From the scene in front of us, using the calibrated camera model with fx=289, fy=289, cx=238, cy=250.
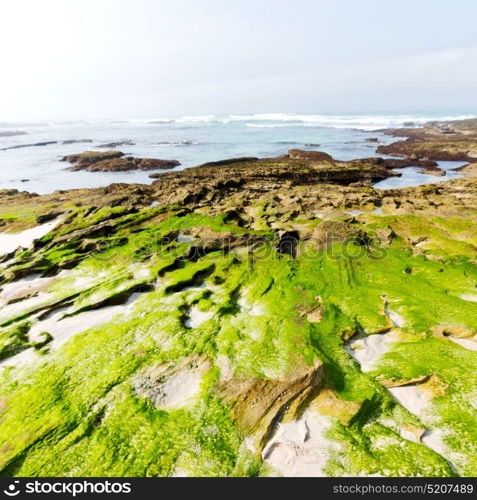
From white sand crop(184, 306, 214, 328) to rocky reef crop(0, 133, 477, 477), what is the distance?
0.20ft

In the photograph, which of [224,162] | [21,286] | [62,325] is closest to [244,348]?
[62,325]

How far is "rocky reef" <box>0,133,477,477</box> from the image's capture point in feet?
18.6

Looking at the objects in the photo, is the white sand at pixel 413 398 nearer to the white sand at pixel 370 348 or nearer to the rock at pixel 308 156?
the white sand at pixel 370 348

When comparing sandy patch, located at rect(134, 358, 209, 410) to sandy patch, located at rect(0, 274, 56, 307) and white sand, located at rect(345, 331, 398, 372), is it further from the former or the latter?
sandy patch, located at rect(0, 274, 56, 307)

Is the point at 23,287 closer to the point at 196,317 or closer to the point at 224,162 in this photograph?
the point at 196,317

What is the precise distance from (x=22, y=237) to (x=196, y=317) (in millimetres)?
14797

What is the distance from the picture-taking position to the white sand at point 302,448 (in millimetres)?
5406

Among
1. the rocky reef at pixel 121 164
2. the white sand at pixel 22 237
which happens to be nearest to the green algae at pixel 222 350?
the white sand at pixel 22 237

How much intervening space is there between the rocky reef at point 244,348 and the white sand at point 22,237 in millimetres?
733

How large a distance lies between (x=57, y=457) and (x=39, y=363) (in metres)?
3.31

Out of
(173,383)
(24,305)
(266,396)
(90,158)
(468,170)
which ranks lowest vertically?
(468,170)

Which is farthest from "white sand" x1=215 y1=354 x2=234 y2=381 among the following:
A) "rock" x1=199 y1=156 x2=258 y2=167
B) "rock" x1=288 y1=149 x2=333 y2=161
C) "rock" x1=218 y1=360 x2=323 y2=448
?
"rock" x1=288 y1=149 x2=333 y2=161

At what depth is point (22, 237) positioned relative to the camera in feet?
58.9
